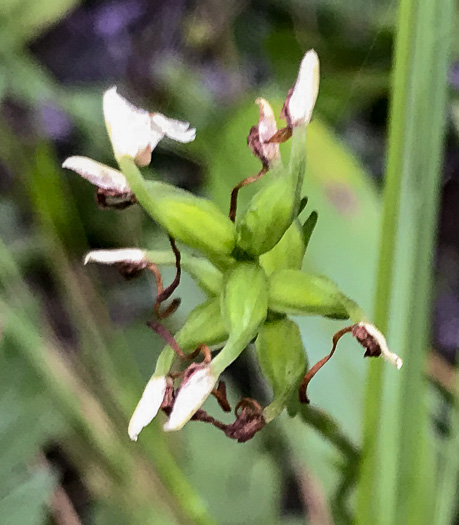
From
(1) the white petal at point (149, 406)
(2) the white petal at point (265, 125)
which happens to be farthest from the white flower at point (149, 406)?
(2) the white petal at point (265, 125)

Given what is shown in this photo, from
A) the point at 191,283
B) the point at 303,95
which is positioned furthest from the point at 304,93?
the point at 191,283

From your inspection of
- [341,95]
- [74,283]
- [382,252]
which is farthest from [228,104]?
[382,252]

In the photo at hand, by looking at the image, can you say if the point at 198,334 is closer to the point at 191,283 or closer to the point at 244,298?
the point at 244,298

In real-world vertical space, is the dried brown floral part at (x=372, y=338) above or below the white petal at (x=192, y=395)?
below

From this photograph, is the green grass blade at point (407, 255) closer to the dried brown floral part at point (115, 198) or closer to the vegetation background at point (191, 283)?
the vegetation background at point (191, 283)

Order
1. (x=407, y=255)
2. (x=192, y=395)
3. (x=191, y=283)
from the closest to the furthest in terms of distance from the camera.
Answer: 1. (x=192, y=395)
2. (x=407, y=255)
3. (x=191, y=283)

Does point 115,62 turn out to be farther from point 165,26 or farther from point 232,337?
point 232,337
